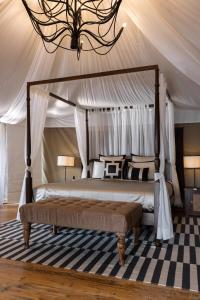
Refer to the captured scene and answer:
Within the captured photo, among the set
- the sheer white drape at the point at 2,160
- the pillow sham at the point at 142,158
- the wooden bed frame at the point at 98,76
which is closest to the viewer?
the wooden bed frame at the point at 98,76

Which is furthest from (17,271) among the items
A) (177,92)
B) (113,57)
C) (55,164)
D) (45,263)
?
(55,164)

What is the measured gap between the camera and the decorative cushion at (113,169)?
5160 mm

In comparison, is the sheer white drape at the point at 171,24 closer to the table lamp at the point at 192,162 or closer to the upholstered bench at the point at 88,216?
the upholstered bench at the point at 88,216

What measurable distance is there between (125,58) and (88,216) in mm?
2325

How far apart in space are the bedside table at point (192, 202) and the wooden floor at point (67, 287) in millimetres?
→ 2797

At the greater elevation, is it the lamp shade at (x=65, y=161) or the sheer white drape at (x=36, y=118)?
the sheer white drape at (x=36, y=118)

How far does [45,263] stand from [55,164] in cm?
445

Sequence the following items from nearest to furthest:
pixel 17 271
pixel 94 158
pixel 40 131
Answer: pixel 17 271, pixel 40 131, pixel 94 158

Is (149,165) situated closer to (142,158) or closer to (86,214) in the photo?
(142,158)

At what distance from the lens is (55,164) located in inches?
279

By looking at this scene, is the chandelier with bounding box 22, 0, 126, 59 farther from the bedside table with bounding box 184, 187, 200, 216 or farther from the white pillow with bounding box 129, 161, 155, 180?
the bedside table with bounding box 184, 187, 200, 216

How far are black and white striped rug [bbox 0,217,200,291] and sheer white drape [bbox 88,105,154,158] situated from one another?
6.92 ft

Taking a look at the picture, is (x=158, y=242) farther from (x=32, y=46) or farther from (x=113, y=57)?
(x=32, y=46)

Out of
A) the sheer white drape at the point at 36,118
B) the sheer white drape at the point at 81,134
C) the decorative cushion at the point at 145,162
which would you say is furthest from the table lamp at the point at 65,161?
the sheer white drape at the point at 36,118
